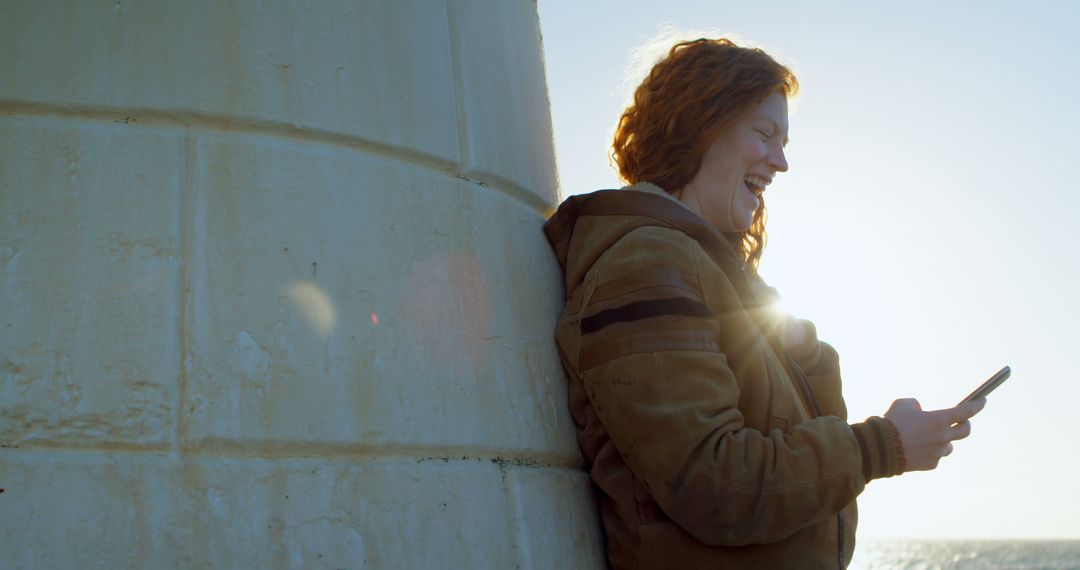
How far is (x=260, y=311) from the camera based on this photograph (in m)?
2.09

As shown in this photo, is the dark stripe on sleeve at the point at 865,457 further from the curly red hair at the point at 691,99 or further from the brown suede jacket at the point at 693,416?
the curly red hair at the point at 691,99

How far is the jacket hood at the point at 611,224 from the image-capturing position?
2.51 meters

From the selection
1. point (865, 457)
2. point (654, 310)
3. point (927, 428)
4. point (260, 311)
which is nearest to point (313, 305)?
point (260, 311)

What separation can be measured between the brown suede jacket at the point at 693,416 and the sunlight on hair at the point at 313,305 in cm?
54

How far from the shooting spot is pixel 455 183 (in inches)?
96.7

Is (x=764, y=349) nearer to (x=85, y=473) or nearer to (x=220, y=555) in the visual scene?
(x=220, y=555)

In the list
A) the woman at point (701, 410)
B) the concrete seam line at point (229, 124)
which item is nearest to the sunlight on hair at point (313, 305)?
the concrete seam line at point (229, 124)

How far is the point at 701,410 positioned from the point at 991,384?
660 mm

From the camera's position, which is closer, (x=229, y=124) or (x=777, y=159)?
(x=229, y=124)

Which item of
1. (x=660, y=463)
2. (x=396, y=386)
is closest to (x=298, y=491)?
(x=396, y=386)

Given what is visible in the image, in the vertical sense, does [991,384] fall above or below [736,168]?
below

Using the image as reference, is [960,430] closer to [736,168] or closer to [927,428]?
[927,428]

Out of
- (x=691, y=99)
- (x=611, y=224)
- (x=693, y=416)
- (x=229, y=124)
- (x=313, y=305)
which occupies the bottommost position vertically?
(x=693, y=416)

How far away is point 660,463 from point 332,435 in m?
0.61
